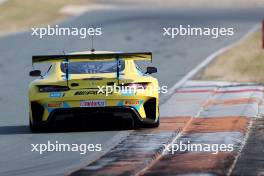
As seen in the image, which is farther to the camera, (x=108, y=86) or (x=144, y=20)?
(x=144, y=20)

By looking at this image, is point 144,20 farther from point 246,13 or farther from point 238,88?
A: point 238,88

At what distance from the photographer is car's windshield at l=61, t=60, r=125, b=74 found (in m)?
15.7

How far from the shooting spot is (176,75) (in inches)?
1013

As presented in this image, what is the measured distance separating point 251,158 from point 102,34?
1150 inches

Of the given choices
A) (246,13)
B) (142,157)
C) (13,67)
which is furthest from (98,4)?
(142,157)

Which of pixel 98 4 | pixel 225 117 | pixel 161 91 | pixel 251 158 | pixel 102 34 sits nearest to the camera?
pixel 251 158

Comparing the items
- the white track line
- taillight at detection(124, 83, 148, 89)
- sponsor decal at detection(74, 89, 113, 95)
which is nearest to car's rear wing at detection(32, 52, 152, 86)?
taillight at detection(124, 83, 148, 89)

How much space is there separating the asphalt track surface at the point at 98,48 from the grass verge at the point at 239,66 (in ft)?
2.41

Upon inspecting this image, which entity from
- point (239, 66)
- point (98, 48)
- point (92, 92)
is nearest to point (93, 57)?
A: point (92, 92)

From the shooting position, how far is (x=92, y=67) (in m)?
Result: 15.9

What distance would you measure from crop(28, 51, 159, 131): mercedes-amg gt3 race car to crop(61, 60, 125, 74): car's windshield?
171 millimetres

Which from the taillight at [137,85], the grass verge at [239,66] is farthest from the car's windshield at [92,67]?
the grass verge at [239,66]

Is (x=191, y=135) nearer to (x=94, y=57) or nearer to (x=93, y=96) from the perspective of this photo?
(x=93, y=96)

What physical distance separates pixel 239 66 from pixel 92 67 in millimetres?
11584
